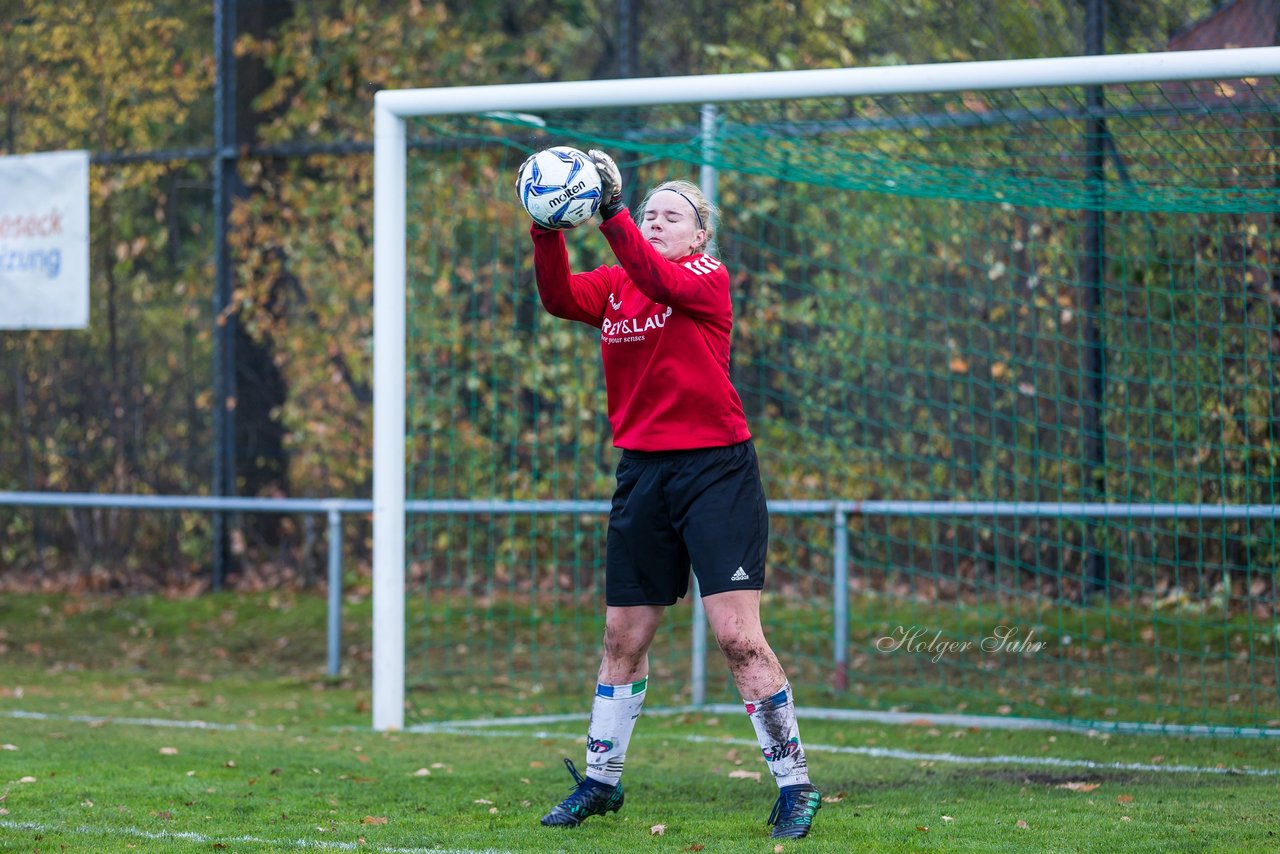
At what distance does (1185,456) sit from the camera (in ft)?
25.2

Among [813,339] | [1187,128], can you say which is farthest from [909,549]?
[1187,128]

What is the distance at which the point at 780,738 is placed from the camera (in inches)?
155

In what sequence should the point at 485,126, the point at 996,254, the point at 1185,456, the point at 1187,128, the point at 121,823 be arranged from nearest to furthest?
the point at 121,823 < the point at 1187,128 < the point at 1185,456 < the point at 996,254 < the point at 485,126

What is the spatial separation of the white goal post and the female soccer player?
1.65m

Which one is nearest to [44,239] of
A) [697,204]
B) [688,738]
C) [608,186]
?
[688,738]

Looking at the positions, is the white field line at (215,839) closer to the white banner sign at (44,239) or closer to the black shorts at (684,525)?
the black shorts at (684,525)

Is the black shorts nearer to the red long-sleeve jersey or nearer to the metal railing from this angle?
Answer: the red long-sleeve jersey

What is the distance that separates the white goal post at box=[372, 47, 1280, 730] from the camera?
17.7ft

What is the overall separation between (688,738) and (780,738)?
216 centimetres

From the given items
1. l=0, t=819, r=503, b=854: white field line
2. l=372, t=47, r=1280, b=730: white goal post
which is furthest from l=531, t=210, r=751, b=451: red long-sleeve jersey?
l=372, t=47, r=1280, b=730: white goal post

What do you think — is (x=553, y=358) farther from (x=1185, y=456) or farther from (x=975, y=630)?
(x=1185, y=456)

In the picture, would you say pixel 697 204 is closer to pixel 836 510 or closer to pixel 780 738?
pixel 780 738

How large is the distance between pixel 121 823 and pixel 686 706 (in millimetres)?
3384

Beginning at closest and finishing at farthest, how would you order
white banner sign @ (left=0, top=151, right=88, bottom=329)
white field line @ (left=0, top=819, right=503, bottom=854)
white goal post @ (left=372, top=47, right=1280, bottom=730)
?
white field line @ (left=0, top=819, right=503, bottom=854) < white goal post @ (left=372, top=47, right=1280, bottom=730) < white banner sign @ (left=0, top=151, right=88, bottom=329)
